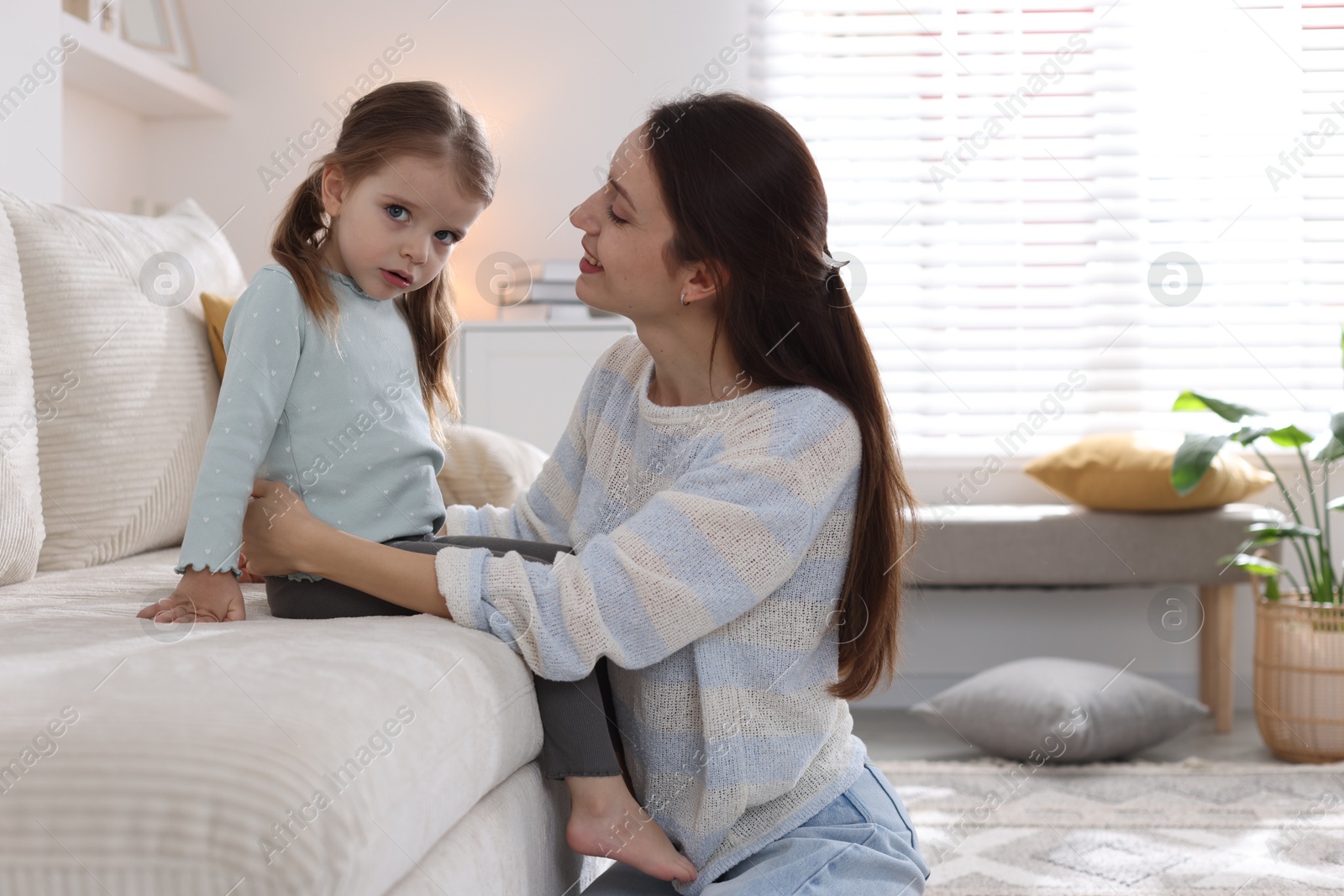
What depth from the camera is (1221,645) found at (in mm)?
2609

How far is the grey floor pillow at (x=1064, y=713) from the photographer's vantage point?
2207 mm

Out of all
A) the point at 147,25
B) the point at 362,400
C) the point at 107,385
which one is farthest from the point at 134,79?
the point at 362,400

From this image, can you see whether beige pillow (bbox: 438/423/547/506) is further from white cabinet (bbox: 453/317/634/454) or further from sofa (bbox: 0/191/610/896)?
white cabinet (bbox: 453/317/634/454)

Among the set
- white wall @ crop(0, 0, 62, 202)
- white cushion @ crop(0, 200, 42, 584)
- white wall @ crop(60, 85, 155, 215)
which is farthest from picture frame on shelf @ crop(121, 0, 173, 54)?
white cushion @ crop(0, 200, 42, 584)

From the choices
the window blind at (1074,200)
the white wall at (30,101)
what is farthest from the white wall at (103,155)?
the window blind at (1074,200)

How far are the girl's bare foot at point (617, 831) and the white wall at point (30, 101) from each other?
4.90 ft

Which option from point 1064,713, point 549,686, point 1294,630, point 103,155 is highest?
point 103,155

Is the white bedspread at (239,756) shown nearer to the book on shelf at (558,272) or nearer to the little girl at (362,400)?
the little girl at (362,400)

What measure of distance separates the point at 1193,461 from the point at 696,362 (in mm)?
1695

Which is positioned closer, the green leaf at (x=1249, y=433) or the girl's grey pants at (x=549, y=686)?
the girl's grey pants at (x=549, y=686)

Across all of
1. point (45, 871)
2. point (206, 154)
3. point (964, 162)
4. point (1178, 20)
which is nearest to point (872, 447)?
point (45, 871)

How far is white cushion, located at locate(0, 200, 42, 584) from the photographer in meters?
1.19

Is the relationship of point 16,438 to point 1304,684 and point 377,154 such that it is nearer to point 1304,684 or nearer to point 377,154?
point 377,154

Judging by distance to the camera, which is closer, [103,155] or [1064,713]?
[1064,713]
